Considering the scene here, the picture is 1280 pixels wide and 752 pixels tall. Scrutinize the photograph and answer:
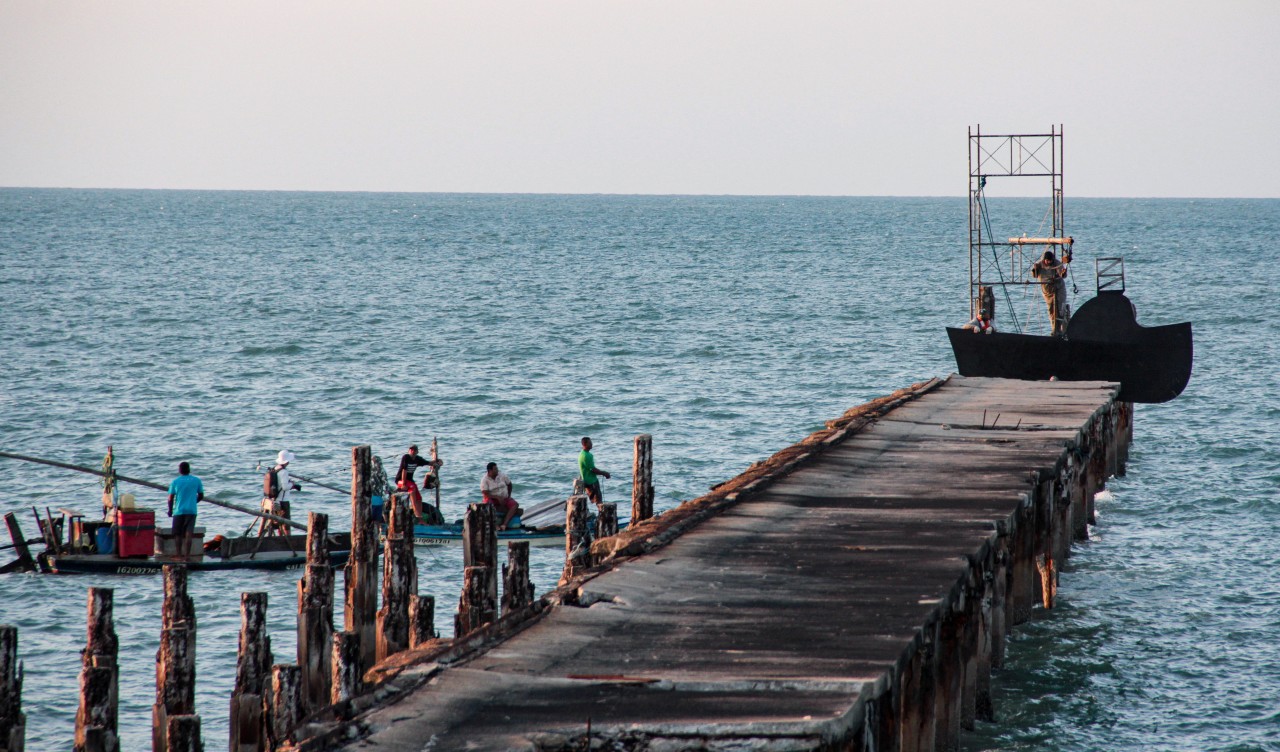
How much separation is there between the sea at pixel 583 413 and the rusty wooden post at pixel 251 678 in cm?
381

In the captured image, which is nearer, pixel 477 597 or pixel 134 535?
pixel 477 597

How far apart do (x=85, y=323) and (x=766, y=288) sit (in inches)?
1769

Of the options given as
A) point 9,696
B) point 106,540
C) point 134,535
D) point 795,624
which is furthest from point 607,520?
point 106,540

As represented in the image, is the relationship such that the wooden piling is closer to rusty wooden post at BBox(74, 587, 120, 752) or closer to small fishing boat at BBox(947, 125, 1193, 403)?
rusty wooden post at BBox(74, 587, 120, 752)

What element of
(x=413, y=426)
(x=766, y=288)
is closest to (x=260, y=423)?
(x=413, y=426)

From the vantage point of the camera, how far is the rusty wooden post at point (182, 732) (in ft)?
36.0

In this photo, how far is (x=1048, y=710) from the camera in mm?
18328

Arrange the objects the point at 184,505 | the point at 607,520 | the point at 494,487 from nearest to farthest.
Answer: the point at 607,520 → the point at 184,505 → the point at 494,487

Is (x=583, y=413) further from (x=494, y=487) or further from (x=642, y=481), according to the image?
(x=642, y=481)

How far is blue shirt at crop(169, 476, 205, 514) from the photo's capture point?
24234 millimetres

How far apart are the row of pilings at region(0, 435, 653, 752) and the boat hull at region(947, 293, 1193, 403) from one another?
1605 centimetres

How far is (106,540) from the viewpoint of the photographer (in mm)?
25625

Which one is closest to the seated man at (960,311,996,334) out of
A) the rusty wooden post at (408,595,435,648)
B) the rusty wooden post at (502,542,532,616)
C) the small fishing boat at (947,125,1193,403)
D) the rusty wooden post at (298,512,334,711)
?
the small fishing boat at (947,125,1193,403)

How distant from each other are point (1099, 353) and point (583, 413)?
664 inches
